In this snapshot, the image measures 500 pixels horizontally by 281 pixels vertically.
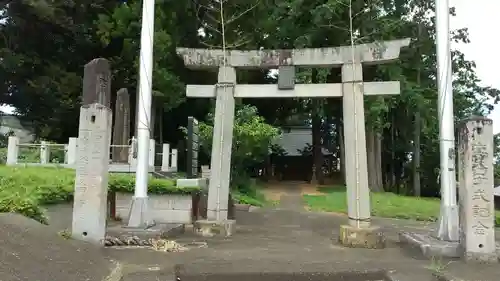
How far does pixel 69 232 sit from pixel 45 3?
546 inches

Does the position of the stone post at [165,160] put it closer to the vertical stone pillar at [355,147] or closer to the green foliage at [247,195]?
the green foliage at [247,195]

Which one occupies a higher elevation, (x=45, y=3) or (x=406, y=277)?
(x=45, y=3)

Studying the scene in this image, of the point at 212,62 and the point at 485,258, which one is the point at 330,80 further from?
the point at 485,258

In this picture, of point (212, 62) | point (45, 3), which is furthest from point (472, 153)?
point (45, 3)

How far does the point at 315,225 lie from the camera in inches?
553

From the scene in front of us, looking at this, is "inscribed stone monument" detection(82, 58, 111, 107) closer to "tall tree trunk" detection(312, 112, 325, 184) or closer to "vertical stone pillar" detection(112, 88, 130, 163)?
"vertical stone pillar" detection(112, 88, 130, 163)

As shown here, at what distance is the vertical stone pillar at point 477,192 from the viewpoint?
7746 millimetres

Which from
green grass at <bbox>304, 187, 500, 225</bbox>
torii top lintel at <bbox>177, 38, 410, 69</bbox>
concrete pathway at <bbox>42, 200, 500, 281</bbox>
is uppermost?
torii top lintel at <bbox>177, 38, 410, 69</bbox>

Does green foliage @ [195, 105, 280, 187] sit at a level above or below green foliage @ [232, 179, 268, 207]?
above

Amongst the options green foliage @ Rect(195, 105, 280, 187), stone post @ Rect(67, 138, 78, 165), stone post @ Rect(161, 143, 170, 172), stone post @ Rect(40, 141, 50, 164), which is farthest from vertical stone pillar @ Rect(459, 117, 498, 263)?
green foliage @ Rect(195, 105, 280, 187)

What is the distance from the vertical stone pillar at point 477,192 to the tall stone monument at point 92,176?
5.93m

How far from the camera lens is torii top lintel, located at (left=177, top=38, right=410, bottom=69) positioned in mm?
10188

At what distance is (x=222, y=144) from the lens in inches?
426

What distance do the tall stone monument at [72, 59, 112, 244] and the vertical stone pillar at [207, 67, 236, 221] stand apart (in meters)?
3.04
